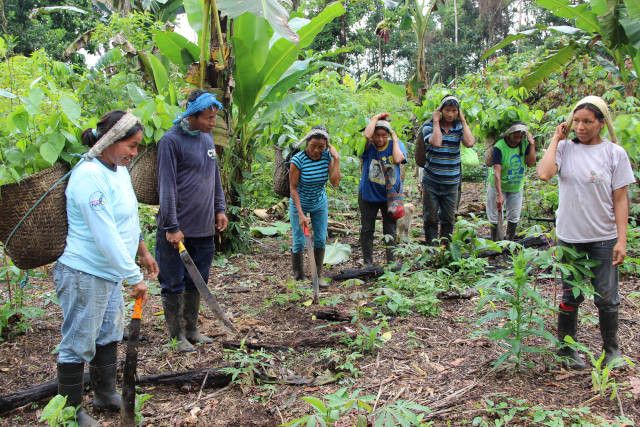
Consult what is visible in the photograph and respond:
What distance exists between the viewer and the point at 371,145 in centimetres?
587

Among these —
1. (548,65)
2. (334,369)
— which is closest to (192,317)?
(334,369)

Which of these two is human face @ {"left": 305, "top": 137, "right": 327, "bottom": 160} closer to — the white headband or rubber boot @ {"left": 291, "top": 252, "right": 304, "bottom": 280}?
rubber boot @ {"left": 291, "top": 252, "right": 304, "bottom": 280}

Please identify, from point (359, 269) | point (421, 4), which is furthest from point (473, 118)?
point (421, 4)

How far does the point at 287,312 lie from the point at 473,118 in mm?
3495

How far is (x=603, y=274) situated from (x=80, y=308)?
317 centimetres

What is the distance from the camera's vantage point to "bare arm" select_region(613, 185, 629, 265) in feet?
10.9

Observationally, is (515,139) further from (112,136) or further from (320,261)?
(112,136)

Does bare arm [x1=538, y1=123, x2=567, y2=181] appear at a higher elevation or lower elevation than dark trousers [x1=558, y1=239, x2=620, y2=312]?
higher

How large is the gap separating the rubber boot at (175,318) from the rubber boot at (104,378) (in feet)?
2.82

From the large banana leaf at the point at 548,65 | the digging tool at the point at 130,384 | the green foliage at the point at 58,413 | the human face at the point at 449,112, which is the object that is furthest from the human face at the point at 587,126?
the large banana leaf at the point at 548,65

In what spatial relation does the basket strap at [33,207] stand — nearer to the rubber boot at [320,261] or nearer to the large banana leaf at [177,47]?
the rubber boot at [320,261]

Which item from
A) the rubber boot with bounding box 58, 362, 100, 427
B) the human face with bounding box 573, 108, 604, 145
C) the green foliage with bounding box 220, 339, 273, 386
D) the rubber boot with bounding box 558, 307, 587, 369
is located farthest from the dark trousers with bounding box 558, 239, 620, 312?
the rubber boot with bounding box 58, 362, 100, 427

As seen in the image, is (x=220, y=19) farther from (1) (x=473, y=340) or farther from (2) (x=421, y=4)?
(2) (x=421, y=4)

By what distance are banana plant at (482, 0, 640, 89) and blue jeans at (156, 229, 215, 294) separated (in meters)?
4.91
